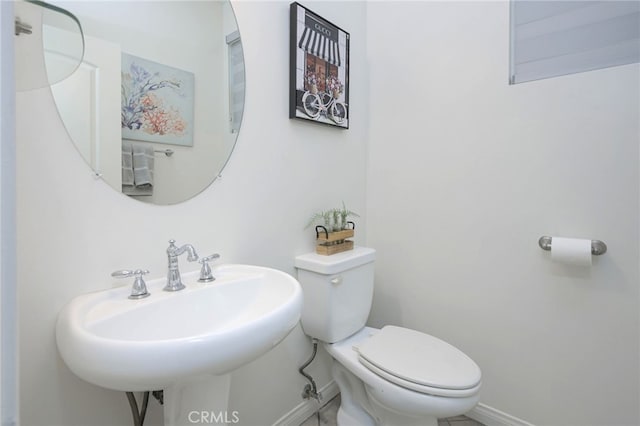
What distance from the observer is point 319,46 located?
56.0 inches

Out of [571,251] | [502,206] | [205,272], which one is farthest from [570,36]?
[205,272]

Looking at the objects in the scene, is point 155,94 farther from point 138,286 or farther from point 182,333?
point 182,333

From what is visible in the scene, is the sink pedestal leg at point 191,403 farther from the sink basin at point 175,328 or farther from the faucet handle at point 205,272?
the faucet handle at point 205,272

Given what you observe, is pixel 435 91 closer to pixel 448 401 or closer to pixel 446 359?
pixel 446 359

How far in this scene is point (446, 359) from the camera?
45.8 inches

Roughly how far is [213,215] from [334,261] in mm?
516

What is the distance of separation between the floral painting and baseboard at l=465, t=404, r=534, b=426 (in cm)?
171

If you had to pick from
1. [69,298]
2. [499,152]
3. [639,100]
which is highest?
[639,100]

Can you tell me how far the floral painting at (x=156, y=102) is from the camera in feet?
3.04

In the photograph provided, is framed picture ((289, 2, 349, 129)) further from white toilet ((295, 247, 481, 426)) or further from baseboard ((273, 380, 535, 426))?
baseboard ((273, 380, 535, 426))

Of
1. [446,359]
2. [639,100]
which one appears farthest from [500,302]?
[639,100]

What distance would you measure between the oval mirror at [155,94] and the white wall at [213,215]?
1.9 inches

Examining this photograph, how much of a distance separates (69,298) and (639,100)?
1.90 m

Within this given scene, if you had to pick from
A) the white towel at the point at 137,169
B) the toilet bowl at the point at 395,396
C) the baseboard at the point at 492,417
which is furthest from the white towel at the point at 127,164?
the baseboard at the point at 492,417
